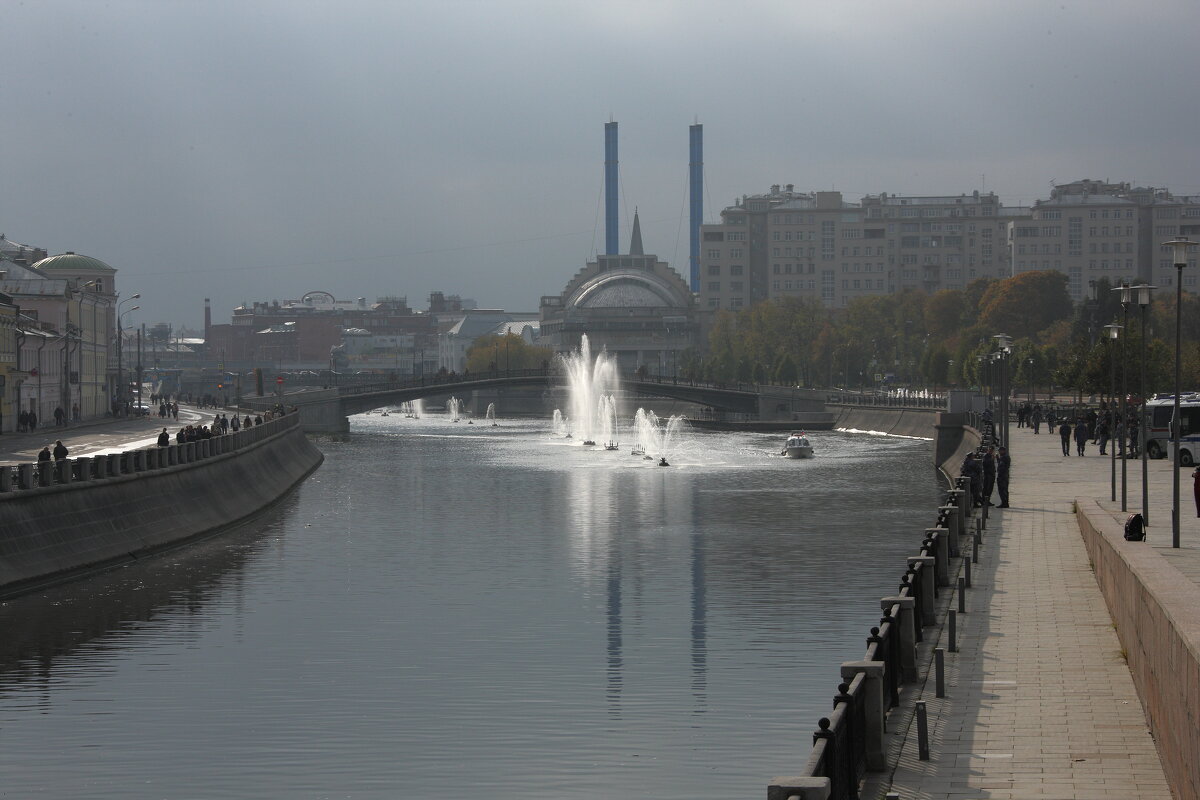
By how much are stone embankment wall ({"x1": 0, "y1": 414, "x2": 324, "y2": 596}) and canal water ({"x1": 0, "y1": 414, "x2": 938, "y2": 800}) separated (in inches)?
33.3

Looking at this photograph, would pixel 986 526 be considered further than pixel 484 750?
Yes

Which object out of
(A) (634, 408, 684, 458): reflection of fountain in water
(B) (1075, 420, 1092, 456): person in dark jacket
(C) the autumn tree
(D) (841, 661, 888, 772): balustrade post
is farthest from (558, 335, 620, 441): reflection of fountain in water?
(D) (841, 661, 888, 772): balustrade post

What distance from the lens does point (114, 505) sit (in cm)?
3884

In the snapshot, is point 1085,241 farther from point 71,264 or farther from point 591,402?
point 71,264

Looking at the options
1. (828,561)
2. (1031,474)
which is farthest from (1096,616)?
(1031,474)

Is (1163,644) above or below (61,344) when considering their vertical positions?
below

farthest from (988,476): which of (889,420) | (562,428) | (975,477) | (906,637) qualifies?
(562,428)

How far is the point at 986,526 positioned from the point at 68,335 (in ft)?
203

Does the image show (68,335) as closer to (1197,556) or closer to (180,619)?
(180,619)

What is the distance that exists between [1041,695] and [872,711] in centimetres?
391

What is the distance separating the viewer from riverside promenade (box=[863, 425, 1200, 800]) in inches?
575

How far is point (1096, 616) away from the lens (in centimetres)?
2323

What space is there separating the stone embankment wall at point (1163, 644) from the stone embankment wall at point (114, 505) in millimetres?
20922

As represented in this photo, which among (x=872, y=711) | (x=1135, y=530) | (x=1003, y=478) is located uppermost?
(x=1135, y=530)
